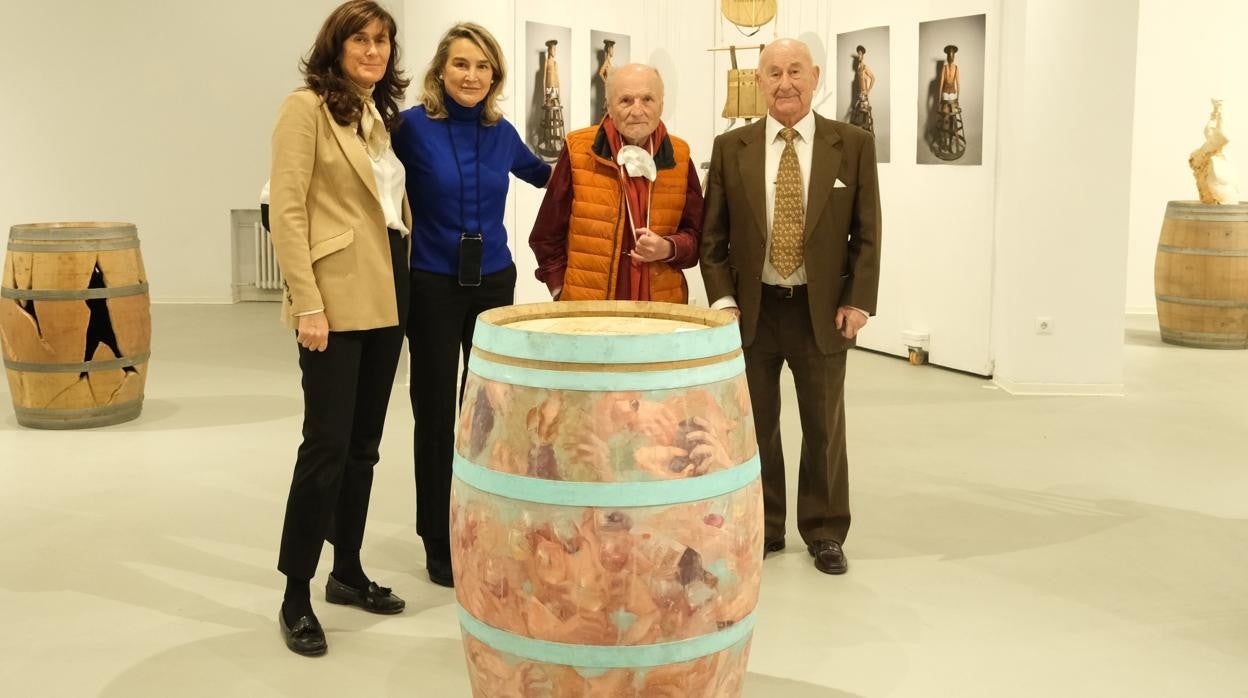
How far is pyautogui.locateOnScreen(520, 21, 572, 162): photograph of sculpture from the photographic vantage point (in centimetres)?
905

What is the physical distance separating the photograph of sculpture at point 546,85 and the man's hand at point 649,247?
16.2 ft

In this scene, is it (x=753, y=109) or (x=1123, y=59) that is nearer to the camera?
(x=1123, y=59)

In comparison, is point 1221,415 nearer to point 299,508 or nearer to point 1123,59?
point 1123,59

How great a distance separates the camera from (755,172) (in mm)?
4508

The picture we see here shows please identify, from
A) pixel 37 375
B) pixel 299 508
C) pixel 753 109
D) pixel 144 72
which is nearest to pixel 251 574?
pixel 299 508

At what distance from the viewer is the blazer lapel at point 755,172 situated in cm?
449

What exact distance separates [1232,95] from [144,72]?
9217 millimetres

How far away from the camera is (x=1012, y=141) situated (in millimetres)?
7965

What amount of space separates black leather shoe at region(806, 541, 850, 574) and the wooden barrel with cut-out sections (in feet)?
12.8

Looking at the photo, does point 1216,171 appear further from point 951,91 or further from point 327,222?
point 327,222

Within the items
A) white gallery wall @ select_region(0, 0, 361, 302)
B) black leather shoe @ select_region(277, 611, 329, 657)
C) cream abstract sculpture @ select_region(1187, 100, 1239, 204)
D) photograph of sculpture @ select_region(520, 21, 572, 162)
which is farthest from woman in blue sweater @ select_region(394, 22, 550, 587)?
white gallery wall @ select_region(0, 0, 361, 302)

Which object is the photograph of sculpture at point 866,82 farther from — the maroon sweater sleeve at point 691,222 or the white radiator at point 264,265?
the white radiator at point 264,265

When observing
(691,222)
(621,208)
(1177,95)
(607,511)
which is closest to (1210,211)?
(1177,95)

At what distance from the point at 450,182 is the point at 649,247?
63 centimetres
